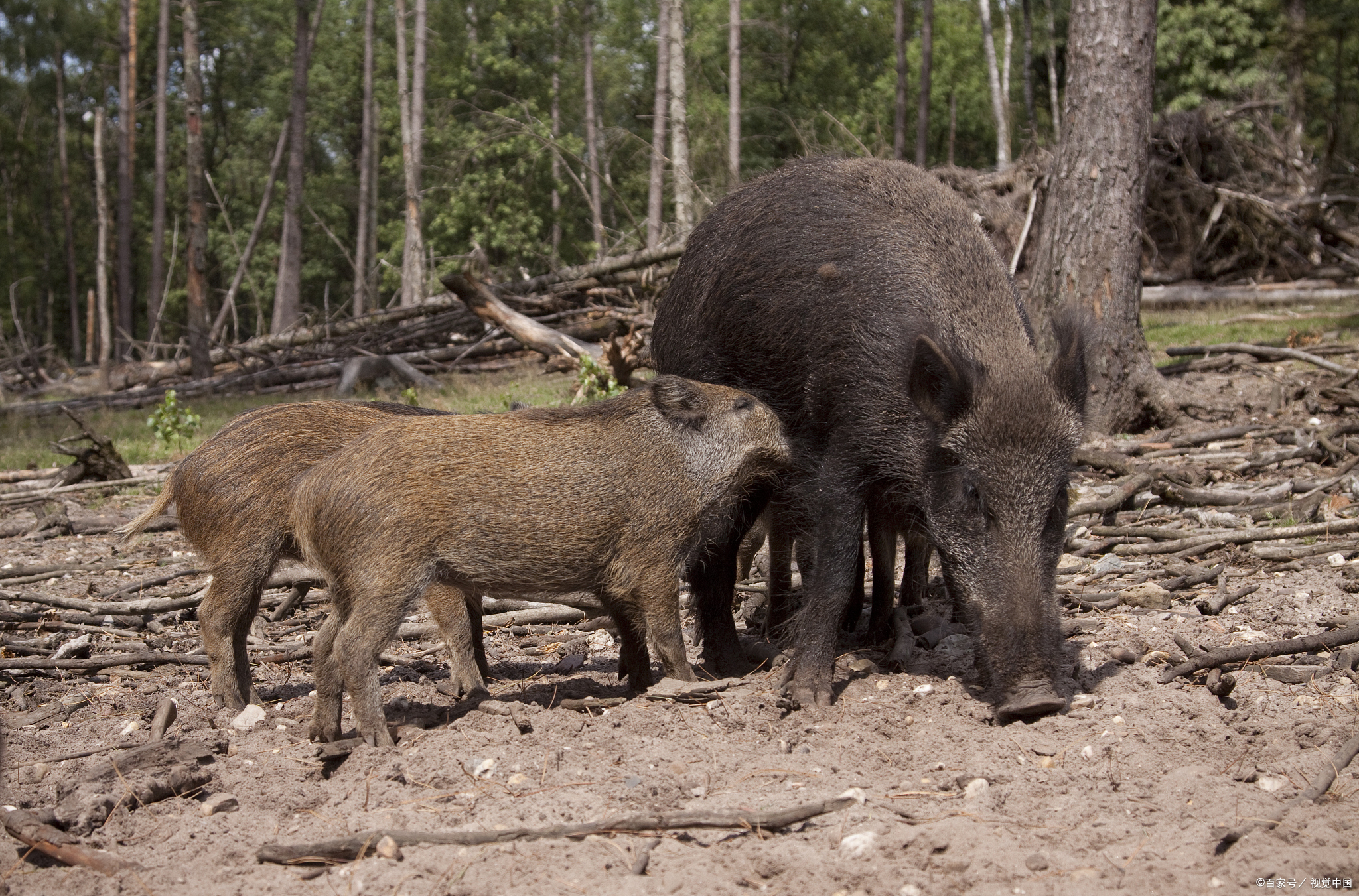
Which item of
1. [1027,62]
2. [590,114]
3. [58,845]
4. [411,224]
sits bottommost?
[58,845]

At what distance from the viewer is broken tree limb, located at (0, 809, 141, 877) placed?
273 cm

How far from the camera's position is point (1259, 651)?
3758 mm

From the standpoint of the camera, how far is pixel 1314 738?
323 cm

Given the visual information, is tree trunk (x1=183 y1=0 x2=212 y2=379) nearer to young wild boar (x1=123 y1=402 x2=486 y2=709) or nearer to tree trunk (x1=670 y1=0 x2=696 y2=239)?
tree trunk (x1=670 y1=0 x2=696 y2=239)

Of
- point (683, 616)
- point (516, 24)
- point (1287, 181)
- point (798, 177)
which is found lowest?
point (683, 616)

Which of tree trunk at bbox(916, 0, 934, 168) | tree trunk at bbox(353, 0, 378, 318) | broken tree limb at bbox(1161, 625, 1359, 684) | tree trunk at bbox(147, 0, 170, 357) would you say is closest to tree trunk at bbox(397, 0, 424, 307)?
tree trunk at bbox(353, 0, 378, 318)

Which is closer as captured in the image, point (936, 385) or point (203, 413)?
point (936, 385)

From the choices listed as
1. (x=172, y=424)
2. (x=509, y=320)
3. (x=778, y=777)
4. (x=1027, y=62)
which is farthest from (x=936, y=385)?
(x=1027, y=62)

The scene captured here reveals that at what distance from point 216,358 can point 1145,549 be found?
16914mm

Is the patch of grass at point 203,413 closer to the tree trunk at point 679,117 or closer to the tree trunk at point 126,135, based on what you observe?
the tree trunk at point 679,117

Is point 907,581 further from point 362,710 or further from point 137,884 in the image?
point 137,884

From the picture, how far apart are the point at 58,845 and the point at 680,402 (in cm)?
239

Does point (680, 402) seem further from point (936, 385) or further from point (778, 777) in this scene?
point (778, 777)

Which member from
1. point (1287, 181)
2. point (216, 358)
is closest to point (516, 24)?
point (216, 358)
